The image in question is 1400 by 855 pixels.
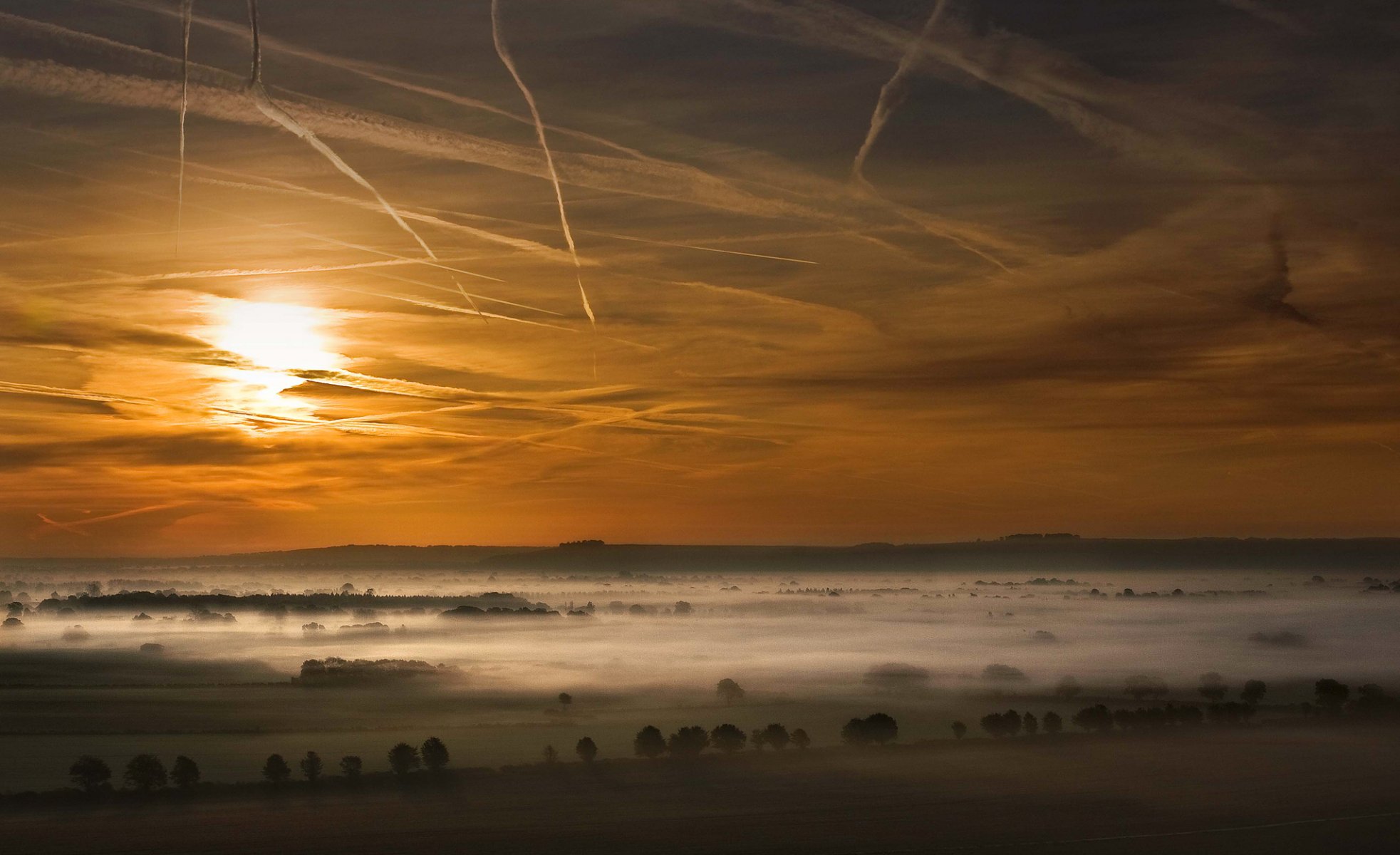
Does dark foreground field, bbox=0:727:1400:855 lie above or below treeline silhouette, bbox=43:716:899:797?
below

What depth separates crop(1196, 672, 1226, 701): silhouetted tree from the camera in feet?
151

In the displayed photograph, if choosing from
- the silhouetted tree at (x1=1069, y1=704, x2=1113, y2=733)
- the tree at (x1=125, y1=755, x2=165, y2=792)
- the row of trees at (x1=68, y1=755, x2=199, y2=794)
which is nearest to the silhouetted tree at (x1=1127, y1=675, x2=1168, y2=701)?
the silhouetted tree at (x1=1069, y1=704, x2=1113, y2=733)

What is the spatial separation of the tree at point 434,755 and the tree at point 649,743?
4.09 m

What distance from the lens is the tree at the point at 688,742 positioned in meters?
27.6

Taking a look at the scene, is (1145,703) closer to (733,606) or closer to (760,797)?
(760,797)

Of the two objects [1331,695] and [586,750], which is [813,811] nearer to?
[586,750]

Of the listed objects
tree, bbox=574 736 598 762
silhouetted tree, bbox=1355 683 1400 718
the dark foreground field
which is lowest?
the dark foreground field

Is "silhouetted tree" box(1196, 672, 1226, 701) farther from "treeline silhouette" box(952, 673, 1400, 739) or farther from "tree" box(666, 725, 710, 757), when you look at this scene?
"tree" box(666, 725, 710, 757)

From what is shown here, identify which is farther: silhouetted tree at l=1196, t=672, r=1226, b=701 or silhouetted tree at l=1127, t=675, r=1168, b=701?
silhouetted tree at l=1127, t=675, r=1168, b=701

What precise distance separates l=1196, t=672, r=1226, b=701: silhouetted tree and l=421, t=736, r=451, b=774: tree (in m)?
29.6

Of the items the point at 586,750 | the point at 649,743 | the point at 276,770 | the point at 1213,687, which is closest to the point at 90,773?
the point at 276,770

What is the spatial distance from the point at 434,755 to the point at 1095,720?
17386mm

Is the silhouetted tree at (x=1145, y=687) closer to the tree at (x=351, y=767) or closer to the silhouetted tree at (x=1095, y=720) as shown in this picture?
the silhouetted tree at (x=1095, y=720)

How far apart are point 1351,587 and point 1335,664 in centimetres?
14438
